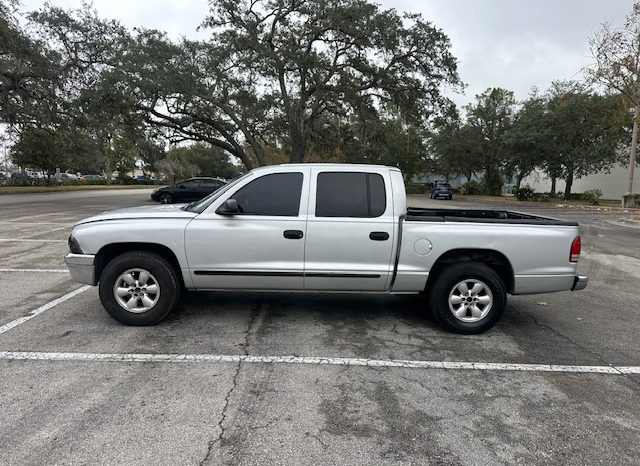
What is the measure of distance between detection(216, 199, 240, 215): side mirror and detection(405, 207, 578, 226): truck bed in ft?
6.01

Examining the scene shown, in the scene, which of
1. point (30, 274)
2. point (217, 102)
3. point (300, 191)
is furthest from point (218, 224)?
point (217, 102)

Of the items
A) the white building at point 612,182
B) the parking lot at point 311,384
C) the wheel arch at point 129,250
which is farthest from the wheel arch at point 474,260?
the white building at point 612,182

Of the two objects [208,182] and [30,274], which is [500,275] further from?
[208,182]

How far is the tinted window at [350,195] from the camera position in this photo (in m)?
4.84

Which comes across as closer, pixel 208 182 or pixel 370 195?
pixel 370 195

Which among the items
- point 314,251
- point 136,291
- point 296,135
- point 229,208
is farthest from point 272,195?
point 296,135

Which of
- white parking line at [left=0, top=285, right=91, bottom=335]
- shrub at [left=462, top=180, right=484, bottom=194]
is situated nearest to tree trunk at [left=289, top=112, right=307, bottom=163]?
white parking line at [left=0, top=285, right=91, bottom=335]

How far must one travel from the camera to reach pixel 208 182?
24.2 m

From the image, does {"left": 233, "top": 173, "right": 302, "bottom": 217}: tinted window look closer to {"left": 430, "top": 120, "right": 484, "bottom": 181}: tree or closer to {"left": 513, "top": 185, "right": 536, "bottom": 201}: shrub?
{"left": 513, "top": 185, "right": 536, "bottom": 201}: shrub

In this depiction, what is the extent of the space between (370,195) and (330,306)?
1687mm

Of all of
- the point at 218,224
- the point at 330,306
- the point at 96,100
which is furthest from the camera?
the point at 96,100

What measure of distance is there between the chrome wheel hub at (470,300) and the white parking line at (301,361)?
769 millimetres

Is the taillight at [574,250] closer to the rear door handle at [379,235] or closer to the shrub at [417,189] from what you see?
the rear door handle at [379,235]

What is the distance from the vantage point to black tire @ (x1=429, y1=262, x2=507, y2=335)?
189 inches
